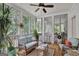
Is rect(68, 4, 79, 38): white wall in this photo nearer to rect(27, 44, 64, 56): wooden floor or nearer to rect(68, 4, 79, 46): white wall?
rect(68, 4, 79, 46): white wall

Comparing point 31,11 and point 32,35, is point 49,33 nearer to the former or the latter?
point 32,35

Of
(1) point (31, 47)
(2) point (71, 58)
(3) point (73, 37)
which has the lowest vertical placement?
(2) point (71, 58)

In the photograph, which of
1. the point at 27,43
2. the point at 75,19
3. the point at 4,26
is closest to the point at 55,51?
the point at 27,43

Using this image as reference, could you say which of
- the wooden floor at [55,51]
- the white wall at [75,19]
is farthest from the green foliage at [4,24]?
the white wall at [75,19]

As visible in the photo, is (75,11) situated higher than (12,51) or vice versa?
(75,11)

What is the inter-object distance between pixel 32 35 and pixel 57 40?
0.40 meters

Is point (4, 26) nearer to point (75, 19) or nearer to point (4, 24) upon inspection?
point (4, 24)

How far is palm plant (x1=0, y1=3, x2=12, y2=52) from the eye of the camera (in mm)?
2428

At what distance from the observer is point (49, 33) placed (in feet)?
7.97

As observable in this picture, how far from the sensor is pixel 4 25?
96.1 inches

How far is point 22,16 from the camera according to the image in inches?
94.7

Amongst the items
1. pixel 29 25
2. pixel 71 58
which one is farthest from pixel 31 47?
pixel 71 58

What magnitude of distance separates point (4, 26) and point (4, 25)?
0.02 metres

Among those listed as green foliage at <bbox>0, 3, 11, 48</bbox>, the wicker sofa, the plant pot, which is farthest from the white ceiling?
the plant pot
